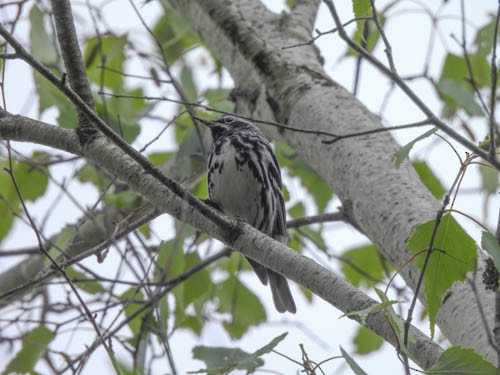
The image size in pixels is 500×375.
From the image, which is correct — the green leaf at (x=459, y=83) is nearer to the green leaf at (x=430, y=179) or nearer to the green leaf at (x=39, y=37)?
the green leaf at (x=430, y=179)

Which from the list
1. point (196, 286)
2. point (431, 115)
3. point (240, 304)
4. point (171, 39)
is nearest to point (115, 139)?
point (431, 115)

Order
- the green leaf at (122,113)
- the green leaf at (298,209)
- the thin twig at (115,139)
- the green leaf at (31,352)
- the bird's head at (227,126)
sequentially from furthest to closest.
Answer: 1. the green leaf at (298,209)
2. the bird's head at (227,126)
3. the green leaf at (122,113)
4. the green leaf at (31,352)
5. the thin twig at (115,139)

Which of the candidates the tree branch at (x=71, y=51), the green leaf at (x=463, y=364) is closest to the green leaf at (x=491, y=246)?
the green leaf at (x=463, y=364)

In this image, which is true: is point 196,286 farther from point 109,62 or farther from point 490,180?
point 490,180

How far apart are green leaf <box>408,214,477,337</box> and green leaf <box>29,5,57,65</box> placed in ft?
7.39

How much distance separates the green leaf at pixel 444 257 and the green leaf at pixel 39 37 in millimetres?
2252

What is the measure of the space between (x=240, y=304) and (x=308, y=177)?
2.69 feet

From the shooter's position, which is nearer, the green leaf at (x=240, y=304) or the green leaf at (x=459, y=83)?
the green leaf at (x=459, y=83)

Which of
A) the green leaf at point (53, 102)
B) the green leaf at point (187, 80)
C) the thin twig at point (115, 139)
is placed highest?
the green leaf at point (187, 80)

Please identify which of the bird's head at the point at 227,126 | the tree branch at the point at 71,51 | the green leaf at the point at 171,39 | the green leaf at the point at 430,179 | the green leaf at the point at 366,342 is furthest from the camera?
Answer: the green leaf at the point at 171,39

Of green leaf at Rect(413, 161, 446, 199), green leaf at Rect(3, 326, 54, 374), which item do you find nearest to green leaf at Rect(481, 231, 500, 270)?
green leaf at Rect(413, 161, 446, 199)

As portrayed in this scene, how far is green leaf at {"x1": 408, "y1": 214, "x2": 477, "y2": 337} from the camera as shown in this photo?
179cm

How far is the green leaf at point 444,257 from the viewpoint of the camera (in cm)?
179

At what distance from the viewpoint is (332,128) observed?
9.87 feet
